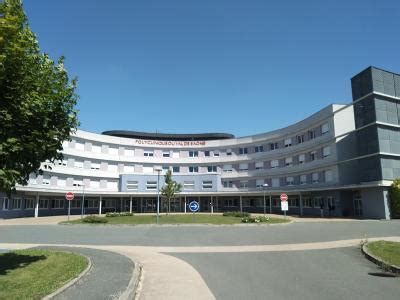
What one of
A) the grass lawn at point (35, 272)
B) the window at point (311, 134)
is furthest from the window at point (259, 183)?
the grass lawn at point (35, 272)

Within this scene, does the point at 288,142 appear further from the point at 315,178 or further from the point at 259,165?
the point at 315,178

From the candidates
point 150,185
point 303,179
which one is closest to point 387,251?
point 303,179

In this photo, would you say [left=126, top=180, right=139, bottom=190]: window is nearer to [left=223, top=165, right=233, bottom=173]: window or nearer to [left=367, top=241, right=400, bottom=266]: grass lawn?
[left=223, top=165, right=233, bottom=173]: window

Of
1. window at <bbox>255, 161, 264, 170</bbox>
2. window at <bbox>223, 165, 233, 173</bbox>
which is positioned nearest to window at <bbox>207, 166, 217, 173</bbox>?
window at <bbox>223, 165, 233, 173</bbox>

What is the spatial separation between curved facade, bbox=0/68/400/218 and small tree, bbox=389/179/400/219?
571 mm

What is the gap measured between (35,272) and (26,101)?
15.5 feet

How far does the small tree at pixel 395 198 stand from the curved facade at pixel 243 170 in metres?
0.57

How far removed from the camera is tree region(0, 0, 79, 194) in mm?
8148

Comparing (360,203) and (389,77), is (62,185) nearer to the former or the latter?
(360,203)

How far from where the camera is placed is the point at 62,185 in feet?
168

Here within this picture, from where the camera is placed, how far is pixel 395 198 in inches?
1321

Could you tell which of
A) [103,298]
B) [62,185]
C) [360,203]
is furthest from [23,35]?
[62,185]

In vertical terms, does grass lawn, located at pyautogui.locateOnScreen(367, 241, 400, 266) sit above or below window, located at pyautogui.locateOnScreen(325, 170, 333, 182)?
below

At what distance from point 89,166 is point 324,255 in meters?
47.9
